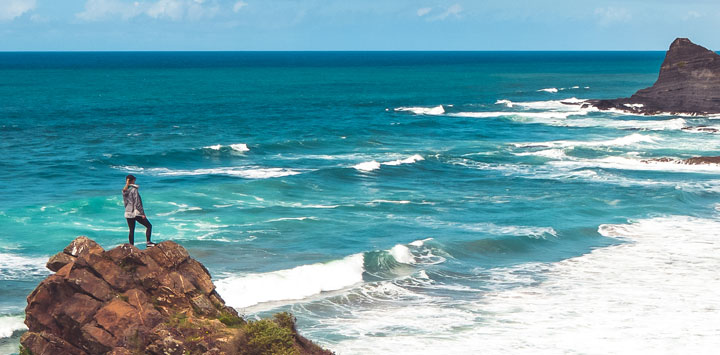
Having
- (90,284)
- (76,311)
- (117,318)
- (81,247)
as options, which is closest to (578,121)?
(81,247)

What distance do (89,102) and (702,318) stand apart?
78720mm

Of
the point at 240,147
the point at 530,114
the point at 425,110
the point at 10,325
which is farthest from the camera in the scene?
the point at 425,110

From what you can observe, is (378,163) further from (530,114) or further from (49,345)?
(530,114)

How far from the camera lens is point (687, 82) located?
261 ft

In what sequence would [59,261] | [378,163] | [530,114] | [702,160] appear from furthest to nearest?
[530,114] < [702,160] < [378,163] < [59,261]

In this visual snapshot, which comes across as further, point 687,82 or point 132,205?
Result: point 687,82

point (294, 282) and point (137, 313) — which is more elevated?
point (137, 313)

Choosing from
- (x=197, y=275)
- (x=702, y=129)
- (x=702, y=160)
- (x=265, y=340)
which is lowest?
(x=702, y=160)

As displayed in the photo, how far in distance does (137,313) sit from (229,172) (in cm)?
3243

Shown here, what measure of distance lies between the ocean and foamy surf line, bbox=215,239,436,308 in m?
0.07

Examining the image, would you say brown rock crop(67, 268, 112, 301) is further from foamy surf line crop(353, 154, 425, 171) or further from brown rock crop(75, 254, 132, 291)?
foamy surf line crop(353, 154, 425, 171)

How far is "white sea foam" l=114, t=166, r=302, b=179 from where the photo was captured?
46.1 m

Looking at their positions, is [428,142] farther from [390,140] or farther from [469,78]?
[469,78]

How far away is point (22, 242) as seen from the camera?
2995 cm
